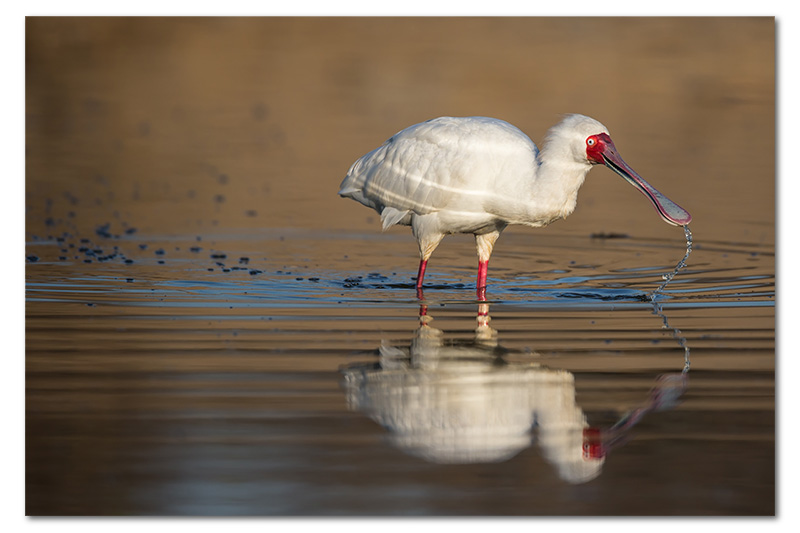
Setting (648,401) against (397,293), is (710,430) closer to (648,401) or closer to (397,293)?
(648,401)

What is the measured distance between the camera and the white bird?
29.9ft

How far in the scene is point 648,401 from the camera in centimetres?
679

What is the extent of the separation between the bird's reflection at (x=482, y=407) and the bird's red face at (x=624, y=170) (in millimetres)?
1928

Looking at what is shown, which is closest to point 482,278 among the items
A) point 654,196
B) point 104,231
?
point 654,196

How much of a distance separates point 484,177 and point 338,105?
12631 millimetres

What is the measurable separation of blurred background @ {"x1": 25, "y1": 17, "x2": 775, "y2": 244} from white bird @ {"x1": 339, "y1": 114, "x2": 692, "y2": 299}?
11.8 ft

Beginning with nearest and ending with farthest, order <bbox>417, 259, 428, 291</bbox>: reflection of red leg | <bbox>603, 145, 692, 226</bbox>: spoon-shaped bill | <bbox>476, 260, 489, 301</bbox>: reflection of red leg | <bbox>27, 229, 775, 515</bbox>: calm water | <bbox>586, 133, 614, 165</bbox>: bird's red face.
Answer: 1. <bbox>27, 229, 775, 515</bbox>: calm water
2. <bbox>603, 145, 692, 226</bbox>: spoon-shaped bill
3. <bbox>586, 133, 614, 165</bbox>: bird's red face
4. <bbox>476, 260, 489, 301</bbox>: reflection of red leg
5. <bbox>417, 259, 428, 291</bbox>: reflection of red leg

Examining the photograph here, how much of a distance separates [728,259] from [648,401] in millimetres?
4968

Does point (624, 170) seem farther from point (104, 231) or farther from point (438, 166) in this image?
point (104, 231)

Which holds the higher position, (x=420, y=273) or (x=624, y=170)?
(x=624, y=170)

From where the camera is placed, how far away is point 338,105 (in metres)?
21.7

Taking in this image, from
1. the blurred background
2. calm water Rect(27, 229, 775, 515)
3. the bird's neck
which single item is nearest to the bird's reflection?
calm water Rect(27, 229, 775, 515)

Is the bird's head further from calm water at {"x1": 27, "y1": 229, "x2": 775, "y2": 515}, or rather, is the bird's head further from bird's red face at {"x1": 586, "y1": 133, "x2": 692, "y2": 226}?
calm water at {"x1": 27, "y1": 229, "x2": 775, "y2": 515}

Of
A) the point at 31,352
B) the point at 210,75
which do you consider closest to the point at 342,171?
the point at 210,75
